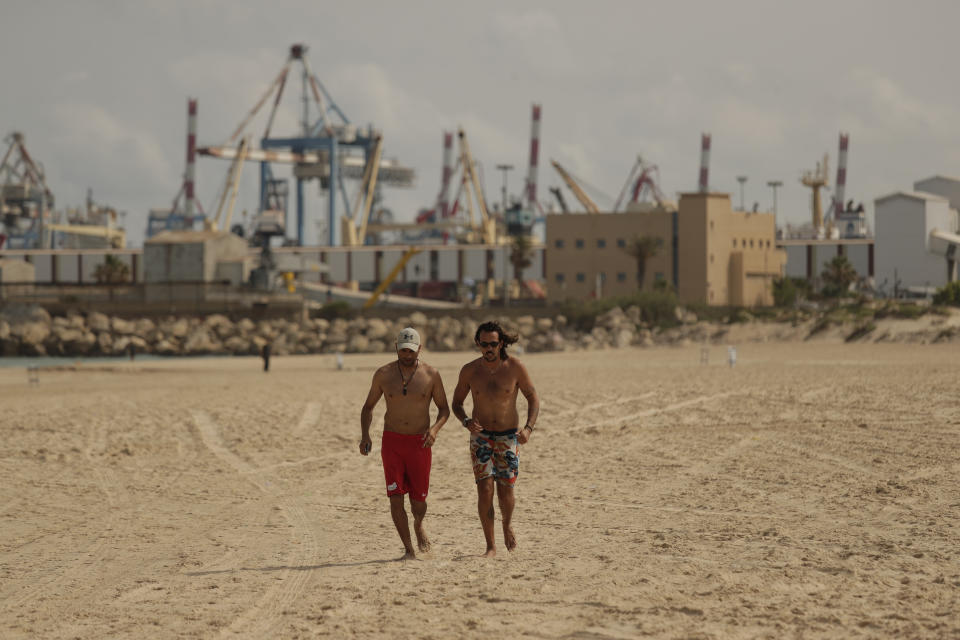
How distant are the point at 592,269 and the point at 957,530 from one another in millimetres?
60928

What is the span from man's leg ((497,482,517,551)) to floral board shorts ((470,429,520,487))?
0.48 ft

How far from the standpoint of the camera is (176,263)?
7412cm

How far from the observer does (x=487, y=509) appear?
7652 millimetres

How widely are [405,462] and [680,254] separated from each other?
60268 millimetres

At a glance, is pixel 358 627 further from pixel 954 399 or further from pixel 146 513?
pixel 954 399

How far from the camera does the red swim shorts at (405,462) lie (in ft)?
24.5

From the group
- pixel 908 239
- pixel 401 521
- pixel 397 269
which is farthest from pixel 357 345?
pixel 401 521

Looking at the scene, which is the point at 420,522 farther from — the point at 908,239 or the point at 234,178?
the point at 234,178

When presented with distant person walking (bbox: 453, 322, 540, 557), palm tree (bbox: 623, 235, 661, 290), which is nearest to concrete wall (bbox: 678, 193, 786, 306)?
palm tree (bbox: 623, 235, 661, 290)

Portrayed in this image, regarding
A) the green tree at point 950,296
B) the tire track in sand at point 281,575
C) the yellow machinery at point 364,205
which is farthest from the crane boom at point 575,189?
the tire track in sand at point 281,575

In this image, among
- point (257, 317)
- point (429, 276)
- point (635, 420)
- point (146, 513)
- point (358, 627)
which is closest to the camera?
point (358, 627)

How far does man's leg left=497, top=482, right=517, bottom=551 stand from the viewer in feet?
25.2

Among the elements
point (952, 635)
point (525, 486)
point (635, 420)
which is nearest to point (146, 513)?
point (525, 486)

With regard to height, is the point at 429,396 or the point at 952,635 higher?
the point at 429,396
